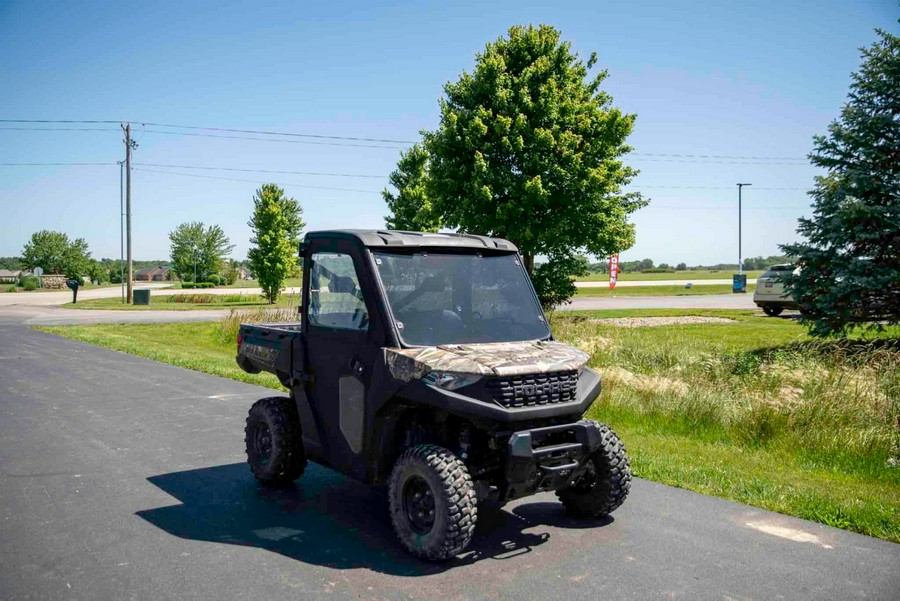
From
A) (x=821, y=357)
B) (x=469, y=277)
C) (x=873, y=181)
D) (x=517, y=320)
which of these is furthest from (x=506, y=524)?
(x=873, y=181)

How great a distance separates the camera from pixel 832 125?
14.2m

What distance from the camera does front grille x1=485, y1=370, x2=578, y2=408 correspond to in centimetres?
459

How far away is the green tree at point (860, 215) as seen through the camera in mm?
13227

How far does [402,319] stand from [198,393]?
7.50 m

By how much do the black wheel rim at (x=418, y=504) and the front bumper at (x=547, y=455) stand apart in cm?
50

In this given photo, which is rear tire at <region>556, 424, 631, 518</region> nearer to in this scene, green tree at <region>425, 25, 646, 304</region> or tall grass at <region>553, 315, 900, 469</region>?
tall grass at <region>553, 315, 900, 469</region>

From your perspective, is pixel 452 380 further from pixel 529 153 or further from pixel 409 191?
pixel 409 191

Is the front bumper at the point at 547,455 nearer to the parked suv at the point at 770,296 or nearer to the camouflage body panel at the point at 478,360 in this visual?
the camouflage body panel at the point at 478,360

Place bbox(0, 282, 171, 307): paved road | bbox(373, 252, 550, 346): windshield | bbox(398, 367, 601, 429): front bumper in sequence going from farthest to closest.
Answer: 1. bbox(0, 282, 171, 307): paved road
2. bbox(373, 252, 550, 346): windshield
3. bbox(398, 367, 601, 429): front bumper

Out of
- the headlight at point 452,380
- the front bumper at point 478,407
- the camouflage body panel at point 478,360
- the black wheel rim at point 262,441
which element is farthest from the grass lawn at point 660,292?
the headlight at point 452,380

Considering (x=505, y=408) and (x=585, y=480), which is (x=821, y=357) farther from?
(x=505, y=408)

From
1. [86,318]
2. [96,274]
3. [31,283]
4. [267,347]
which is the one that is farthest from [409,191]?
[96,274]

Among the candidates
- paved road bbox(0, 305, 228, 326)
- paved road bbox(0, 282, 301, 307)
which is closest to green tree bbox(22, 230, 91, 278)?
paved road bbox(0, 282, 301, 307)

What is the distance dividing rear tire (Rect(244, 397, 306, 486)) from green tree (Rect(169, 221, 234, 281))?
86.0 m
